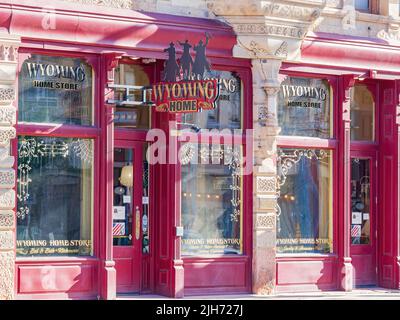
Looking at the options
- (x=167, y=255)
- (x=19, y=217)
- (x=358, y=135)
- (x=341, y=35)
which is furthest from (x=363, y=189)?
(x=19, y=217)

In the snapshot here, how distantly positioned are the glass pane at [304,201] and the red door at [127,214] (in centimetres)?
255

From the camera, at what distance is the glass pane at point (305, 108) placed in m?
16.5

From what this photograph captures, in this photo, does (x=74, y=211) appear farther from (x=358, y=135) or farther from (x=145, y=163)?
(x=358, y=135)

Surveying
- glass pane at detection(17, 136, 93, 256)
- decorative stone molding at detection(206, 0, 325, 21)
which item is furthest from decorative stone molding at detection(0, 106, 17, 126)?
decorative stone molding at detection(206, 0, 325, 21)

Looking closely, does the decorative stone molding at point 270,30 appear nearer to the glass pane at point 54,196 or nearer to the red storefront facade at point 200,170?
the red storefront facade at point 200,170

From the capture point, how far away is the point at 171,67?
14.5 metres

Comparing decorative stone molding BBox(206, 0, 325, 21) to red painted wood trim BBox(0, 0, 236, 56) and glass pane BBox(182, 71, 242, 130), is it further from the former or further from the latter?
glass pane BBox(182, 71, 242, 130)

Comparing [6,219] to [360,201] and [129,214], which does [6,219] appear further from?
[360,201]

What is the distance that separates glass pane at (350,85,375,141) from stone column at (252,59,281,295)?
2195 millimetres

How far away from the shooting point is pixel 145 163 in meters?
15.3

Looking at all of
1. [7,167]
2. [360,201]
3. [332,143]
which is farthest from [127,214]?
[360,201]

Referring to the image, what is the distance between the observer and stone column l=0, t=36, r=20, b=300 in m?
13.5

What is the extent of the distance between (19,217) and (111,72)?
2.57 meters

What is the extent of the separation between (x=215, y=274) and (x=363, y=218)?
11.5 feet
